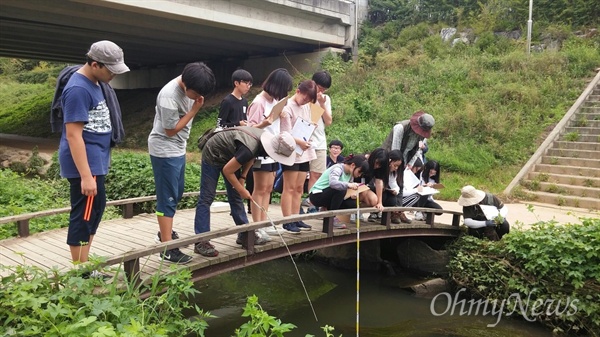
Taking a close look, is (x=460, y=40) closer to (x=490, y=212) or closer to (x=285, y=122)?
(x=490, y=212)

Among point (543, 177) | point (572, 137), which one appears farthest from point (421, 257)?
point (572, 137)

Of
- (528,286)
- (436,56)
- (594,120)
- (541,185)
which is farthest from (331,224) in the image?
(436,56)

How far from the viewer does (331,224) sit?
214 inches

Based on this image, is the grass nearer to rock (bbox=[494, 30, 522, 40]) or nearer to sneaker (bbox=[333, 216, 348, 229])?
rock (bbox=[494, 30, 522, 40])

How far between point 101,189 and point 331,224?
2743 mm

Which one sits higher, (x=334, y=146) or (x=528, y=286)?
(x=334, y=146)

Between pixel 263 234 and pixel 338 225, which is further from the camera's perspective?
pixel 338 225

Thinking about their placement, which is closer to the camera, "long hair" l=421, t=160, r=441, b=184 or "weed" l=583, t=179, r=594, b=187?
"long hair" l=421, t=160, r=441, b=184

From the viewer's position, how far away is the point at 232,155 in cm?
409

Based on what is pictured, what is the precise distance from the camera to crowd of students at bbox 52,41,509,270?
3.30 m

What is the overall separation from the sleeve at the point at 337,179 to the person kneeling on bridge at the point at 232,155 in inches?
44.8

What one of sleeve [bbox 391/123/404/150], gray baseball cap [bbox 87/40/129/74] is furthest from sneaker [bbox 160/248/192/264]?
sleeve [bbox 391/123/404/150]

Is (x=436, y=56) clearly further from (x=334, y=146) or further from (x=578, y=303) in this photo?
(x=578, y=303)

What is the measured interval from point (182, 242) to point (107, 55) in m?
1.61
